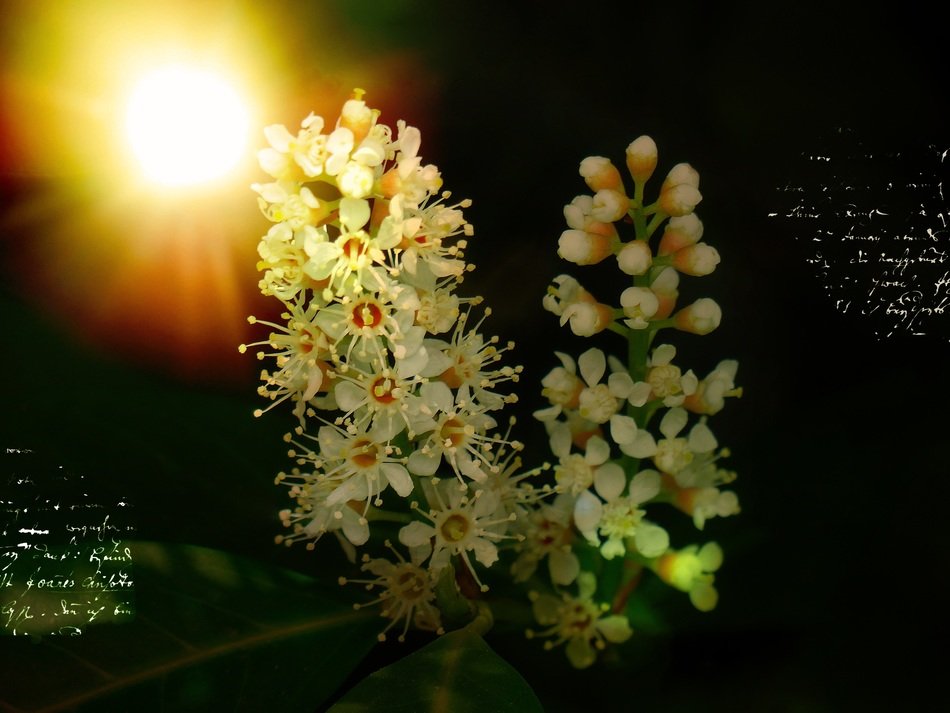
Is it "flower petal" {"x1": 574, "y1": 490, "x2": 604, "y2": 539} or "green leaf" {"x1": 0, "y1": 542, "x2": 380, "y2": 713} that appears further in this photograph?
"flower petal" {"x1": 574, "y1": 490, "x2": 604, "y2": 539}

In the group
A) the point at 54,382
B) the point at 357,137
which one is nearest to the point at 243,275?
the point at 54,382

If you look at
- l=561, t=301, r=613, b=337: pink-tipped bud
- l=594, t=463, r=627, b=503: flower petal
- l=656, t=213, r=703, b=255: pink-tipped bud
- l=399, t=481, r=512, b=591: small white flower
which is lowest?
l=399, t=481, r=512, b=591: small white flower

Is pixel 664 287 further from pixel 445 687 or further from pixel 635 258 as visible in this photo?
pixel 445 687

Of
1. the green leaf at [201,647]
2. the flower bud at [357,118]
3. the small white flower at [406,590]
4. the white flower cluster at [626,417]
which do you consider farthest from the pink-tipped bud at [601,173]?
the green leaf at [201,647]

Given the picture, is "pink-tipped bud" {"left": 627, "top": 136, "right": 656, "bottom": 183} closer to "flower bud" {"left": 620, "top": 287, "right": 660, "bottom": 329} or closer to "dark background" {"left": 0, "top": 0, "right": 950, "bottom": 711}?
"flower bud" {"left": 620, "top": 287, "right": 660, "bottom": 329}

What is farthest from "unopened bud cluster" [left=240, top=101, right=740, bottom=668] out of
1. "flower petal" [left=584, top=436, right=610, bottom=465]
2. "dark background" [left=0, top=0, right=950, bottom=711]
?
"dark background" [left=0, top=0, right=950, bottom=711]

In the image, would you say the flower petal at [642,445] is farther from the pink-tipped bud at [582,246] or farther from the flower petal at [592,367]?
the pink-tipped bud at [582,246]
